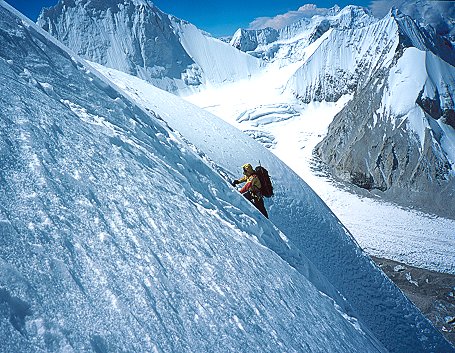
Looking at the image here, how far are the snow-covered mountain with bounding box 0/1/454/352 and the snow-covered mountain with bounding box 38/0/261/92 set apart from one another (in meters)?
79.8

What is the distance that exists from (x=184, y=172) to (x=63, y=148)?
2099 mm

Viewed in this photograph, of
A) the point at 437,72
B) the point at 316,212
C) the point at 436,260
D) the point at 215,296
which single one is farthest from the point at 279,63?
the point at 215,296

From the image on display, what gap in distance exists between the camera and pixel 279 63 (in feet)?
315

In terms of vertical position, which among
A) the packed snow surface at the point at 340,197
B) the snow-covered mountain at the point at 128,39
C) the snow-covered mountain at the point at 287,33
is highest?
the snow-covered mountain at the point at 287,33

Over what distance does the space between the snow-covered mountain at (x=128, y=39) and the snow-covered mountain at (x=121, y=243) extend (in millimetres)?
79845

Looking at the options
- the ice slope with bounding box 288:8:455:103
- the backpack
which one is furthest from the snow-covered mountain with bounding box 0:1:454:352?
the ice slope with bounding box 288:8:455:103

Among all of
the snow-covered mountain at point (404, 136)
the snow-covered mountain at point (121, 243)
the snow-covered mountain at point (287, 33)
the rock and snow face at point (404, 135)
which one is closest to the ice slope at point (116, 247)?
the snow-covered mountain at point (121, 243)

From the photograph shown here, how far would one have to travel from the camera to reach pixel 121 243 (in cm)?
285

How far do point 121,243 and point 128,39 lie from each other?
9124 centimetres

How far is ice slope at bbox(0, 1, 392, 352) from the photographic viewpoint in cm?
212

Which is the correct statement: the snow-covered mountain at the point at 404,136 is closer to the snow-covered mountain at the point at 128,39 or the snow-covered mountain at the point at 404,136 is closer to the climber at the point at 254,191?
the climber at the point at 254,191

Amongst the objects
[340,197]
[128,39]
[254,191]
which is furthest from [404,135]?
[128,39]

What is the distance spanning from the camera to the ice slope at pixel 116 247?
2.12 metres

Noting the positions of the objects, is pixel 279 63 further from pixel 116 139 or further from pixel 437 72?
pixel 116 139
